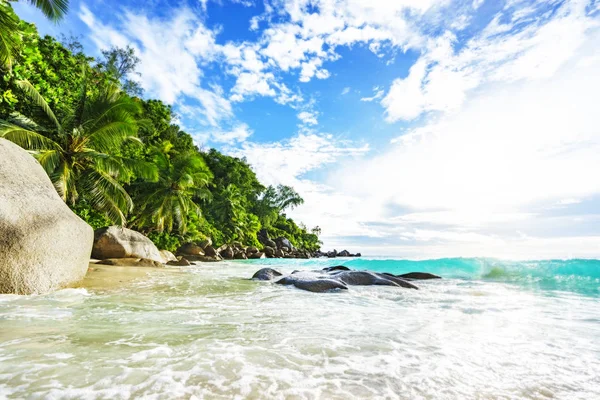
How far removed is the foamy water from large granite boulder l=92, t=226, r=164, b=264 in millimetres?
8721

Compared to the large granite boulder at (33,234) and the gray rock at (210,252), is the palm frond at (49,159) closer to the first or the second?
the large granite boulder at (33,234)

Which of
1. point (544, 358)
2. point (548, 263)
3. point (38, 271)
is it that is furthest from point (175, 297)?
point (548, 263)

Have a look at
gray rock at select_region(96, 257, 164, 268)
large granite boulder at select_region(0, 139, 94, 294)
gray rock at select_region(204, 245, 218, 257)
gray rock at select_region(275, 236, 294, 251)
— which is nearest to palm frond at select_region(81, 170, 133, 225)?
gray rock at select_region(96, 257, 164, 268)

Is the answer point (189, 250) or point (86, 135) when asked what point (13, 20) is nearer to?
point (86, 135)

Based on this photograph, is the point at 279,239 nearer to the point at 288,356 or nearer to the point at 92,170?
the point at 92,170

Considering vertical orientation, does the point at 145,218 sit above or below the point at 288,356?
above

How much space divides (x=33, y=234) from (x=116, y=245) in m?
8.76

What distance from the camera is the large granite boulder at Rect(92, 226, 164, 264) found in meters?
13.3

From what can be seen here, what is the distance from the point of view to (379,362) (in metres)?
2.79

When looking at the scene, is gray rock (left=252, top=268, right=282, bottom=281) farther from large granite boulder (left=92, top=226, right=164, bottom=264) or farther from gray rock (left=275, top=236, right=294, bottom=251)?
gray rock (left=275, top=236, right=294, bottom=251)

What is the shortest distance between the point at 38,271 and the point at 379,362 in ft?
18.9

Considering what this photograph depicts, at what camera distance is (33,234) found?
539cm

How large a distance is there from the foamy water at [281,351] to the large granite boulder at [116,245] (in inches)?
343

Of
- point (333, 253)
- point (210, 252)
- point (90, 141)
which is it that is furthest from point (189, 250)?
point (333, 253)
